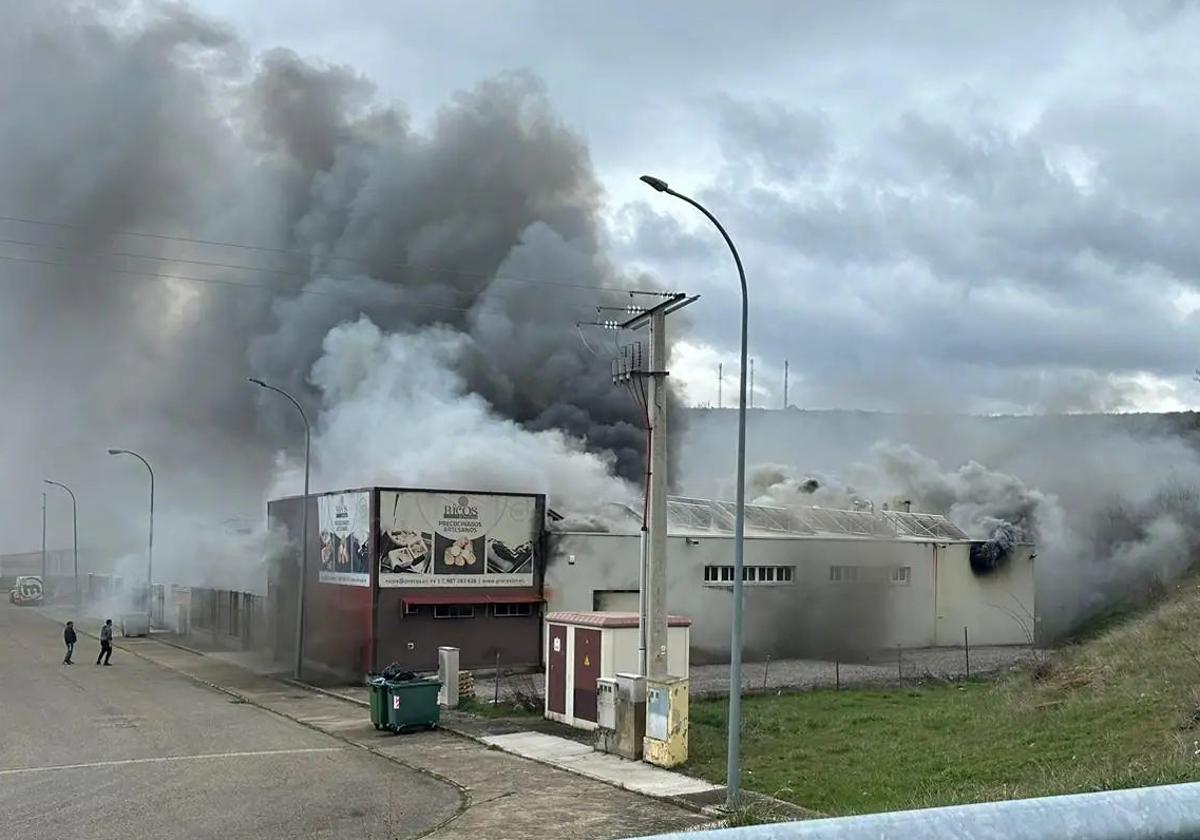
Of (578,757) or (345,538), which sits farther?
(345,538)

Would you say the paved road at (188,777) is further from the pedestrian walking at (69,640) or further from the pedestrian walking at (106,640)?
the pedestrian walking at (69,640)

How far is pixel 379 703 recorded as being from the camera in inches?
810

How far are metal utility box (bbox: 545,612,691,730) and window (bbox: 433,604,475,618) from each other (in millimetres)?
9475

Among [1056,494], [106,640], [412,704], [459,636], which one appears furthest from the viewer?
[1056,494]

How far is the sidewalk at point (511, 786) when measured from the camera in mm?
12820

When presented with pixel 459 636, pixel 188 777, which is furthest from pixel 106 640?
pixel 188 777

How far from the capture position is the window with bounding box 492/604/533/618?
30.9 meters

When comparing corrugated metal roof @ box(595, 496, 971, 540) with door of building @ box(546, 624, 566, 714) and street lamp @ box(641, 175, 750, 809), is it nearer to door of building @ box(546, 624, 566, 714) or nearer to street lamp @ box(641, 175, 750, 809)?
door of building @ box(546, 624, 566, 714)

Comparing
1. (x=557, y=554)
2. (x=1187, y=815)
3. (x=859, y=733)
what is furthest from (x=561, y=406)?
(x=1187, y=815)

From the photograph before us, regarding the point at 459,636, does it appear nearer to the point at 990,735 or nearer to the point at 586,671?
the point at 586,671

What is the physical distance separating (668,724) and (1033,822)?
14967 mm

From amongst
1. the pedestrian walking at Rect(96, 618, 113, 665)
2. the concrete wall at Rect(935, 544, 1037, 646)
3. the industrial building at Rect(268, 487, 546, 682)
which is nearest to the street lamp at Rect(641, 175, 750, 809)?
the industrial building at Rect(268, 487, 546, 682)

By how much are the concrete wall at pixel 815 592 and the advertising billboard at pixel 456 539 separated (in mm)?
1160

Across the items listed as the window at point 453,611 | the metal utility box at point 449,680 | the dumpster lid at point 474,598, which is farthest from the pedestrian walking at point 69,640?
the metal utility box at point 449,680
